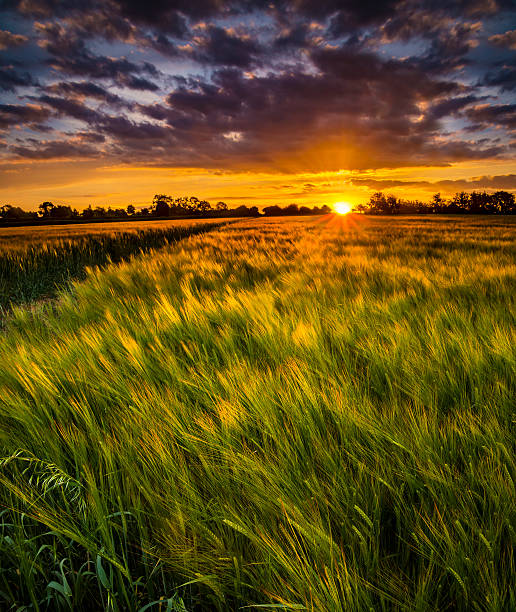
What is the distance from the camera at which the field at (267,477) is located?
58 centimetres

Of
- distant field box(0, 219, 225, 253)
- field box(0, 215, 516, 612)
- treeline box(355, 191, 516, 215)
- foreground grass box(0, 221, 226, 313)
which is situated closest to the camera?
field box(0, 215, 516, 612)

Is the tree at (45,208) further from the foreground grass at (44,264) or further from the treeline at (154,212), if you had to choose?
the foreground grass at (44,264)

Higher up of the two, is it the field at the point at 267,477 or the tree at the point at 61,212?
the tree at the point at 61,212

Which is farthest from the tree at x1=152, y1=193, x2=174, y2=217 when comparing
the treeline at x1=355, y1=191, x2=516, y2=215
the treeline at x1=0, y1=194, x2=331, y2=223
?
the treeline at x1=355, y1=191, x2=516, y2=215

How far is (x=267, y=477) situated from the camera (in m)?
0.71

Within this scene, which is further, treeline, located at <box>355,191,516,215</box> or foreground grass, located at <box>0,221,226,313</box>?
treeline, located at <box>355,191,516,215</box>

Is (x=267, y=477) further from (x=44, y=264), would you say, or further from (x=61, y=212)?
(x=61, y=212)

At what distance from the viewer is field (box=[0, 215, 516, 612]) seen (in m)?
0.58

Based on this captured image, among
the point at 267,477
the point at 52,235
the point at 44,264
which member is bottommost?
the point at 267,477

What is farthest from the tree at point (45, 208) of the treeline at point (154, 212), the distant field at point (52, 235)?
the distant field at point (52, 235)

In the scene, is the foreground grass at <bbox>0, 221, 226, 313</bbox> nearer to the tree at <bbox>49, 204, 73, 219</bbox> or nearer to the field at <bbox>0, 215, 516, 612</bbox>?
the field at <bbox>0, 215, 516, 612</bbox>

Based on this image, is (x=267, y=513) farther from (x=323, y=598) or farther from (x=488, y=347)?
(x=488, y=347)

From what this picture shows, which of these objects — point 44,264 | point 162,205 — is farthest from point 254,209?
point 44,264

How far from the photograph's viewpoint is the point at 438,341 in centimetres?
138
